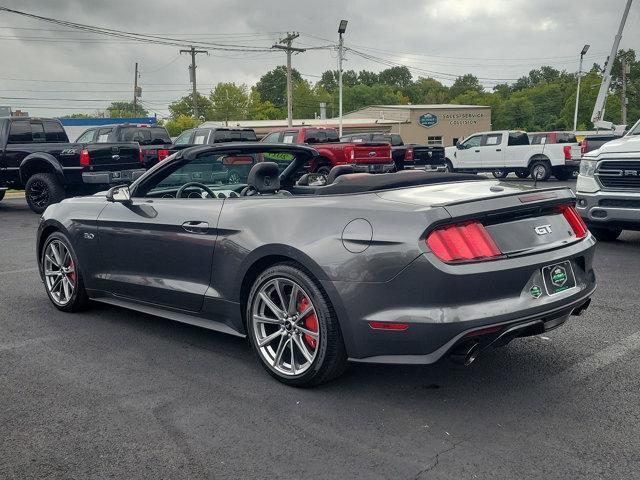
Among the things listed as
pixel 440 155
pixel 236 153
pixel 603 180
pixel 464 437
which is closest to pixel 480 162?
pixel 440 155

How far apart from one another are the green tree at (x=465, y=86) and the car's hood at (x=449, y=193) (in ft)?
421

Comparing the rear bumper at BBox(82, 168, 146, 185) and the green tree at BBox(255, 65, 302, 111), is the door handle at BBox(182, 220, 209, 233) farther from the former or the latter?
the green tree at BBox(255, 65, 302, 111)

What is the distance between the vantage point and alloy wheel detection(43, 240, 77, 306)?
5565 millimetres

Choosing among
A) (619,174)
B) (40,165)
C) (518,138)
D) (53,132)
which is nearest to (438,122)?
(518,138)

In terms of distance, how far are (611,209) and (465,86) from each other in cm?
12868

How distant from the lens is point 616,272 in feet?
23.1

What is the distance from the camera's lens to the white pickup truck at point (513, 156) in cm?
2272

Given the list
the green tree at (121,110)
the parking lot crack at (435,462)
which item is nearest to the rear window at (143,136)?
the parking lot crack at (435,462)

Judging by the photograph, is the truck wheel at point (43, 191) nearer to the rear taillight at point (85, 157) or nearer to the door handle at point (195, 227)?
the rear taillight at point (85, 157)

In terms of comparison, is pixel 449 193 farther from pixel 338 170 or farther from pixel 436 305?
pixel 338 170

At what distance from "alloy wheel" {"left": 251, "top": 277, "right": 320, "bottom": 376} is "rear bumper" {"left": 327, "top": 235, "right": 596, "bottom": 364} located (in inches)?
12.6

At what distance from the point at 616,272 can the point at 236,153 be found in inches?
177

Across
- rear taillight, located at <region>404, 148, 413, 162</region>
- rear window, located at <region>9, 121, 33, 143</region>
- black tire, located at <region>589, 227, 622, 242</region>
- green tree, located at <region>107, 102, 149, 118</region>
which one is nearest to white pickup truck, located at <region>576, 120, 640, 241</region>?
black tire, located at <region>589, 227, 622, 242</region>

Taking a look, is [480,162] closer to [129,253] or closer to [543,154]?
[543,154]
